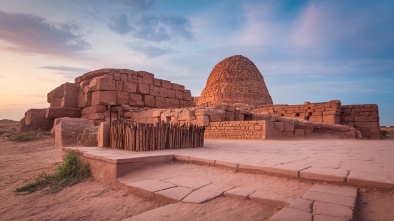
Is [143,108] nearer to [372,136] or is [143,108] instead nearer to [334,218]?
[334,218]

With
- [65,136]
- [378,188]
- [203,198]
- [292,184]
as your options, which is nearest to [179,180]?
[203,198]

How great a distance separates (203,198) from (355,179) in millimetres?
1744

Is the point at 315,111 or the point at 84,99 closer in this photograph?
the point at 84,99

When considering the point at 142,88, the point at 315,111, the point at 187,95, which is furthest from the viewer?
the point at 187,95

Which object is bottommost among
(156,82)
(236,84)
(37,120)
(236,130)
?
(236,130)

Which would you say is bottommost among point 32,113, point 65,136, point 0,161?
point 0,161

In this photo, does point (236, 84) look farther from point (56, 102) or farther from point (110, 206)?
point (110, 206)

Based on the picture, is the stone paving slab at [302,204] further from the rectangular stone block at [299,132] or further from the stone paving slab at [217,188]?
the rectangular stone block at [299,132]

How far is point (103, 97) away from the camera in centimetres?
1212

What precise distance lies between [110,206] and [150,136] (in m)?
2.34

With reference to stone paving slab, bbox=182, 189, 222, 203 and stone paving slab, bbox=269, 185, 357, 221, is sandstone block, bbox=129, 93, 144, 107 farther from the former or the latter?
stone paving slab, bbox=269, 185, 357, 221

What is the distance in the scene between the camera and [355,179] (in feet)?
8.87

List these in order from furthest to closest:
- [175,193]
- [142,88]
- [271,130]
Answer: [142,88]
[271,130]
[175,193]

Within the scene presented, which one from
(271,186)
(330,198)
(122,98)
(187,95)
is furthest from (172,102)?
(330,198)
